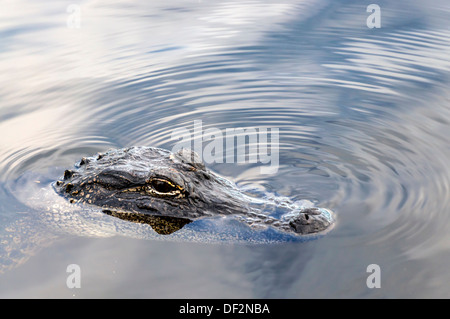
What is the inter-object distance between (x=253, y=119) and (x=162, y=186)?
3.50 meters

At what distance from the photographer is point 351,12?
1402cm

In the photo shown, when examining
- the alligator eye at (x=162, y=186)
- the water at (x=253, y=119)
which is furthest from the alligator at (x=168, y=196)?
the water at (x=253, y=119)

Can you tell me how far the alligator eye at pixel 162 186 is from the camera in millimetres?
5871

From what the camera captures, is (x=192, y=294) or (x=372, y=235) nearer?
(x=192, y=294)

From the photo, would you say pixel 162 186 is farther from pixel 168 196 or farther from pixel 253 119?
pixel 253 119

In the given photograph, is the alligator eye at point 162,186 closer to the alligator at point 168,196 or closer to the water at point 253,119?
the alligator at point 168,196

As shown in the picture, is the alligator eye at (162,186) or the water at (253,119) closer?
the water at (253,119)

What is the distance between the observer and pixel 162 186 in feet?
19.4

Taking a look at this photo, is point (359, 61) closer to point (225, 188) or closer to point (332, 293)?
point (225, 188)

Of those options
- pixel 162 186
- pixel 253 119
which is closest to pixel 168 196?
pixel 162 186

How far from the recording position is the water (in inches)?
208

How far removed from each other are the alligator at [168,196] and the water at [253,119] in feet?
1.15

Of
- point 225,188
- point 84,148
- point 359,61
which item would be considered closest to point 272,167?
point 225,188
